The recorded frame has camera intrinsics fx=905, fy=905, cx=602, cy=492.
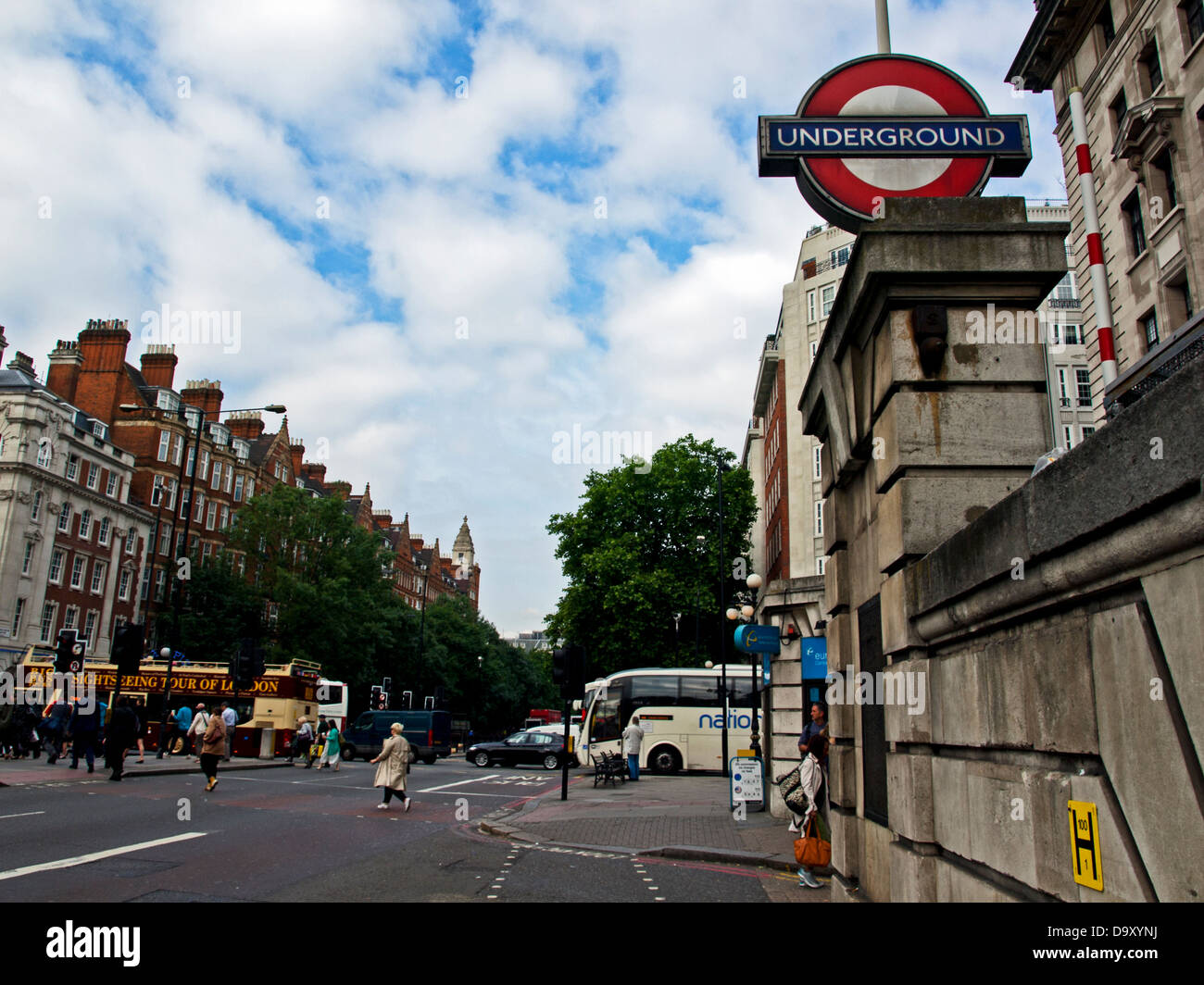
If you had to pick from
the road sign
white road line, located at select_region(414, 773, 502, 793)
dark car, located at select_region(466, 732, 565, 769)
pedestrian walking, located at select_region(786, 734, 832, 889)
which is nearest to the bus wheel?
dark car, located at select_region(466, 732, 565, 769)

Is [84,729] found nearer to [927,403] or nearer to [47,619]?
[927,403]

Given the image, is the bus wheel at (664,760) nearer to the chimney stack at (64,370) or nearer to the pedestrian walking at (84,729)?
the pedestrian walking at (84,729)

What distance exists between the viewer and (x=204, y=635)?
50594mm

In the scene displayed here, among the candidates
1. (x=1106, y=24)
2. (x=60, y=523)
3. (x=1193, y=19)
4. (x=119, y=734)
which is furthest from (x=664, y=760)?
(x=60, y=523)

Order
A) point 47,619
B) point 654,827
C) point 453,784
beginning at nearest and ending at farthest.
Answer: point 654,827
point 453,784
point 47,619

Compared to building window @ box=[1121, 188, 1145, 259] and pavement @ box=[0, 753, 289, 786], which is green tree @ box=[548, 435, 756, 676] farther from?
building window @ box=[1121, 188, 1145, 259]

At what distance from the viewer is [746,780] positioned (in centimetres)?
1497

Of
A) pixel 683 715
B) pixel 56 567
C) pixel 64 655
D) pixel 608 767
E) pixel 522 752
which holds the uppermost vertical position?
pixel 56 567

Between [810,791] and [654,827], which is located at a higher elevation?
[810,791]

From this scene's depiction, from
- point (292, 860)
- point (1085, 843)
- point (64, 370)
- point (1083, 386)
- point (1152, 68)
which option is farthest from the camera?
point (64, 370)

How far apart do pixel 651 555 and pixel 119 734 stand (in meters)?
33.0

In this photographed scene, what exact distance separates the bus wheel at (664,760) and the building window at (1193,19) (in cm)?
2511

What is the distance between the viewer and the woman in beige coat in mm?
15961
